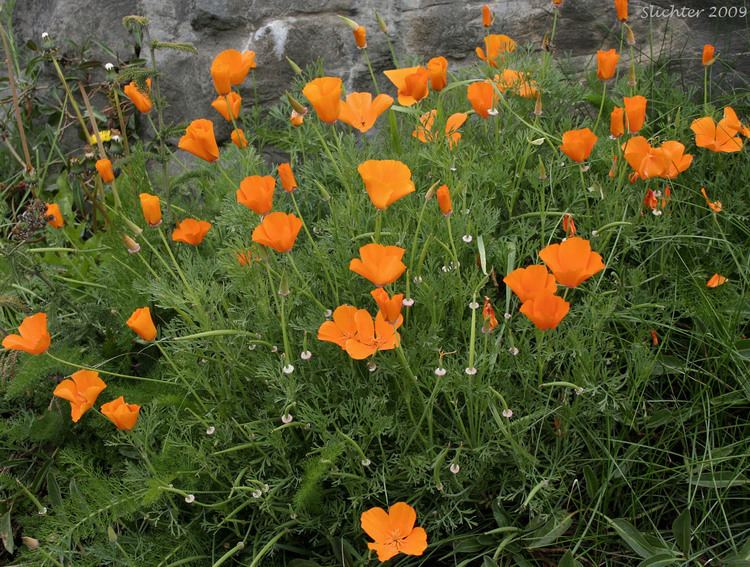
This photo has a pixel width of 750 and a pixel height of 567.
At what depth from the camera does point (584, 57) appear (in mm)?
2803

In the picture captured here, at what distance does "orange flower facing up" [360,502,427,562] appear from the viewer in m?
1.52

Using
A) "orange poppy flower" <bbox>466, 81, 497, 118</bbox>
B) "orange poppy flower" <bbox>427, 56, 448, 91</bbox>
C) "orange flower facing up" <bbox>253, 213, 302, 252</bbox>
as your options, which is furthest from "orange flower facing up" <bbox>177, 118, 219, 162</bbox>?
"orange poppy flower" <bbox>466, 81, 497, 118</bbox>

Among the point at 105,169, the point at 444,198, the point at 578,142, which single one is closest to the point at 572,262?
the point at 444,198

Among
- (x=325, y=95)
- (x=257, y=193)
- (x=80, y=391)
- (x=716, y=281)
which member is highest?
(x=325, y=95)

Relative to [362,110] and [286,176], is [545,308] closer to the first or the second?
[286,176]

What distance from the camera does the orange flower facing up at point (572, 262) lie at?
4.76 feet

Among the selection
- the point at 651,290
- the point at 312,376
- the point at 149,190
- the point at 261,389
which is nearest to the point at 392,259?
the point at 312,376

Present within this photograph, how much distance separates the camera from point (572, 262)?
1.46 metres

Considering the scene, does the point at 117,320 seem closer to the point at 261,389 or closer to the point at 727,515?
the point at 261,389

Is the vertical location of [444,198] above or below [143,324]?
above

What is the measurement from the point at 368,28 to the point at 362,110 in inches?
39.8

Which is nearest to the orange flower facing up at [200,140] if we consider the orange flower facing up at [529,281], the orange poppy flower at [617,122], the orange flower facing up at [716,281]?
the orange flower facing up at [529,281]

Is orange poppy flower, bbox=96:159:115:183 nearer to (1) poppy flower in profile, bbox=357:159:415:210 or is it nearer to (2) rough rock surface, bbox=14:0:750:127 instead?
(1) poppy flower in profile, bbox=357:159:415:210

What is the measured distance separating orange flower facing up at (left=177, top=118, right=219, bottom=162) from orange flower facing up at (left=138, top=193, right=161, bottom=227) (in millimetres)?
140
